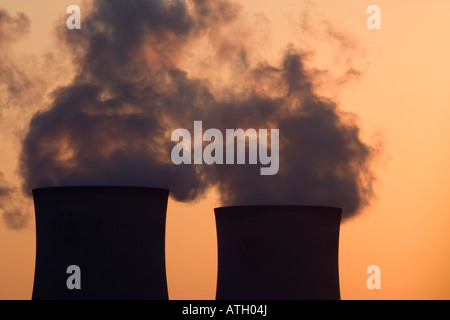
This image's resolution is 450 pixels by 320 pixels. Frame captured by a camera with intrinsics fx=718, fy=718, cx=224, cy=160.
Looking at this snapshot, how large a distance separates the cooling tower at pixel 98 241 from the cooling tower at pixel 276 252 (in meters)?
1.86

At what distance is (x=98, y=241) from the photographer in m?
14.6

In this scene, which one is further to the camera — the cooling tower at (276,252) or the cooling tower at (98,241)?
the cooling tower at (276,252)

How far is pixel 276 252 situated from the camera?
16.0 m

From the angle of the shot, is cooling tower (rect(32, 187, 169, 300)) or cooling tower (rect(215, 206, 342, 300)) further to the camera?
cooling tower (rect(215, 206, 342, 300))

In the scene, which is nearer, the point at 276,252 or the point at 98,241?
the point at 98,241

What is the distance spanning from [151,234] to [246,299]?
2611mm

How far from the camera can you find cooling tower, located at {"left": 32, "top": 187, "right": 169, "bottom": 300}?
1441cm

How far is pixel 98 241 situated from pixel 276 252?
13.1 ft

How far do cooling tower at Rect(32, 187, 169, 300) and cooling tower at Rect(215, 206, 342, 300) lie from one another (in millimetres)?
1859

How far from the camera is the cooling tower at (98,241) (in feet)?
47.3
